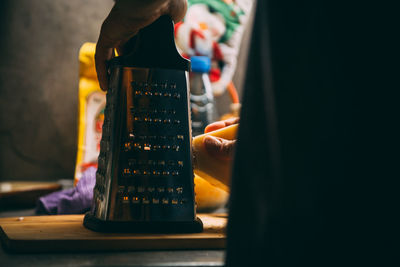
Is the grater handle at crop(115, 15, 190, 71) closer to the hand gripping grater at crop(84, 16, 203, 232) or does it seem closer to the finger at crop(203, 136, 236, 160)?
the hand gripping grater at crop(84, 16, 203, 232)

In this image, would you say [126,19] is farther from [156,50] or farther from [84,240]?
[84,240]

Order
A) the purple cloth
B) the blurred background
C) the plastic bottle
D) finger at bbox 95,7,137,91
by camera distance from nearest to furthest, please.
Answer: finger at bbox 95,7,137,91 < the purple cloth < the blurred background < the plastic bottle

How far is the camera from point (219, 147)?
2.16ft

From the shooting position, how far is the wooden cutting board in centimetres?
51

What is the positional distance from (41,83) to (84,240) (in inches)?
61.7

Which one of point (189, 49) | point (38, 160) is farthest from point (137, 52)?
point (189, 49)

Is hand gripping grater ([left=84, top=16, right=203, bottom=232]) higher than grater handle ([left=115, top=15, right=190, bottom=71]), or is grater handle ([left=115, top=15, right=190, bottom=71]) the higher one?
grater handle ([left=115, top=15, right=190, bottom=71])

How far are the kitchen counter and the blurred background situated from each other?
4.72 ft

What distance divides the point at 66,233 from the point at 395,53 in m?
0.48

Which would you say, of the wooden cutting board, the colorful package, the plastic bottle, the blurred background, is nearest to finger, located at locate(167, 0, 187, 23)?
the wooden cutting board

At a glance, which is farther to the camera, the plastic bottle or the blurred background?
the plastic bottle

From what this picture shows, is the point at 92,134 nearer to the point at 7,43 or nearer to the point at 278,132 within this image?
the point at 7,43

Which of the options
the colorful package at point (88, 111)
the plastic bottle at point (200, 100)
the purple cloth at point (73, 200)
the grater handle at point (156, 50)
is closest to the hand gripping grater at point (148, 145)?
the grater handle at point (156, 50)

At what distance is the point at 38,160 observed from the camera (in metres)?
1.88
